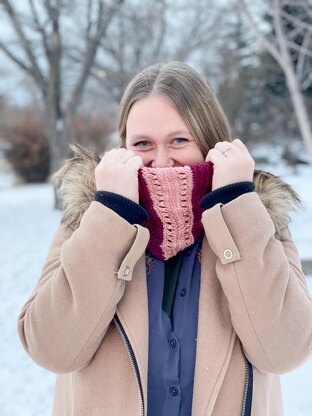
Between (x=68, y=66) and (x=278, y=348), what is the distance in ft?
46.9

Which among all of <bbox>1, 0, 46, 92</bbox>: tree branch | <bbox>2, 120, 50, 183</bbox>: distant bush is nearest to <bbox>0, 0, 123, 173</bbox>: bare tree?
<bbox>1, 0, 46, 92</bbox>: tree branch

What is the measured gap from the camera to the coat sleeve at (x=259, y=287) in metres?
1.08

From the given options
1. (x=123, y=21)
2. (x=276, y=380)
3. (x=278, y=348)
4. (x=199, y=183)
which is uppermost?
(x=123, y=21)

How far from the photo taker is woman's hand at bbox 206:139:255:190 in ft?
Answer: 3.83

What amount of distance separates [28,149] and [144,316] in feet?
Result: 74.9

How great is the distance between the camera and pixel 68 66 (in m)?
14.3

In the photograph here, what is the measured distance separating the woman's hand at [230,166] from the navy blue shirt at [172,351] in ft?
0.91

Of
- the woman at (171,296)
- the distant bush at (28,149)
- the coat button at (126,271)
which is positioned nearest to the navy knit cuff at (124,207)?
the woman at (171,296)

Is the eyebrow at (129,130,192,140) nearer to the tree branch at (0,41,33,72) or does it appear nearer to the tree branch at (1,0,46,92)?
the tree branch at (1,0,46,92)

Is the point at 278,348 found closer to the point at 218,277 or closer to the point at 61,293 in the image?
the point at 218,277

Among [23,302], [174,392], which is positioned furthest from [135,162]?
[23,302]

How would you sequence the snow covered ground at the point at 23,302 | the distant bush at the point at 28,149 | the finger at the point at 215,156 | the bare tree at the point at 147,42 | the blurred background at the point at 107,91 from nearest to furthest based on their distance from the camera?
the finger at the point at 215,156, the snow covered ground at the point at 23,302, the blurred background at the point at 107,91, the bare tree at the point at 147,42, the distant bush at the point at 28,149

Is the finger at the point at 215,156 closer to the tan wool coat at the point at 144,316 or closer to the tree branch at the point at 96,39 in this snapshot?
the tan wool coat at the point at 144,316

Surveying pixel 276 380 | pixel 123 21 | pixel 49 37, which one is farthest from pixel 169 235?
pixel 123 21
